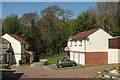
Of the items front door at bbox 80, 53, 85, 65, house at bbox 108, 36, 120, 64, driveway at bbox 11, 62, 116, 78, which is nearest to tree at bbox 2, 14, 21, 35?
front door at bbox 80, 53, 85, 65

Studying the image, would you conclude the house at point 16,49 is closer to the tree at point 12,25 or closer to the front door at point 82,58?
the front door at point 82,58

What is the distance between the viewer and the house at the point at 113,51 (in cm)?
4494

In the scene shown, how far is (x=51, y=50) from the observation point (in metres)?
80.4

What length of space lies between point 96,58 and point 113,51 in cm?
327

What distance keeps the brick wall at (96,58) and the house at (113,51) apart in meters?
0.89

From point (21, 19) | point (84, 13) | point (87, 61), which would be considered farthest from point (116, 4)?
point (21, 19)

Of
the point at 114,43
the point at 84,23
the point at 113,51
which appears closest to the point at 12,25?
the point at 84,23

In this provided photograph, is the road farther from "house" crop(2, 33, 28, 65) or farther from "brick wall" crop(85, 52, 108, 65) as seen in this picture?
"house" crop(2, 33, 28, 65)

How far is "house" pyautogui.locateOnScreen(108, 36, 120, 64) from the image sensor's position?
44938mm

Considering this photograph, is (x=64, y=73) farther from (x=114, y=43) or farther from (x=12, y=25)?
(x=12, y=25)

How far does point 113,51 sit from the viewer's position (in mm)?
47250

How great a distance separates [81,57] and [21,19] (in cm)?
Result: 3969

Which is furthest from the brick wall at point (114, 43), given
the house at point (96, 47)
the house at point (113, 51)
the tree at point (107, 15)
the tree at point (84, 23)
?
the tree at point (84, 23)

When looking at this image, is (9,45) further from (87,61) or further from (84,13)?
(84,13)
